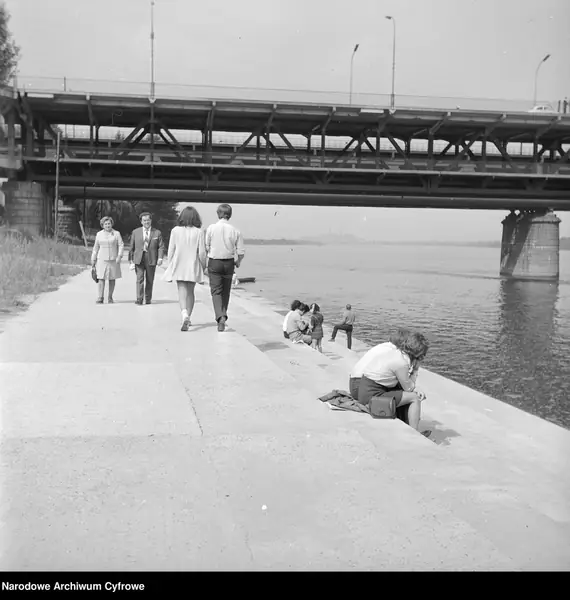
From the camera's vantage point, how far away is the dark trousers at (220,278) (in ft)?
32.8

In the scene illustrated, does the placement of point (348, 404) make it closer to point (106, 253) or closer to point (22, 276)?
point (106, 253)

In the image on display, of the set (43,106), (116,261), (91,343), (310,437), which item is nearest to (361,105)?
(43,106)

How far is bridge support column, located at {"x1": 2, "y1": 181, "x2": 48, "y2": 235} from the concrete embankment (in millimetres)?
44479

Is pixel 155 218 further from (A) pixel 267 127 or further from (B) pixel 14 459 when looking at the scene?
(B) pixel 14 459

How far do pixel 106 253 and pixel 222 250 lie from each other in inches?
190

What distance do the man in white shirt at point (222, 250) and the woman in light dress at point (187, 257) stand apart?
0.54 metres

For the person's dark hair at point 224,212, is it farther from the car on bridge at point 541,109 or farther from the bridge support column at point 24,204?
the car on bridge at point 541,109

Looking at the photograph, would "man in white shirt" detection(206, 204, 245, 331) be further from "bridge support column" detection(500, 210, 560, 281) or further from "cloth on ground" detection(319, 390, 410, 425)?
"bridge support column" detection(500, 210, 560, 281)

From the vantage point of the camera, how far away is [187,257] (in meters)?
10.6

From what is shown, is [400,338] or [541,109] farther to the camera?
[541,109]

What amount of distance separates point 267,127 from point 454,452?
47037 millimetres

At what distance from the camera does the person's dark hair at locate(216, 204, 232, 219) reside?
995 cm

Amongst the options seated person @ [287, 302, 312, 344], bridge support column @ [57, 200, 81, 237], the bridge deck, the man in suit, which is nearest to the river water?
seated person @ [287, 302, 312, 344]

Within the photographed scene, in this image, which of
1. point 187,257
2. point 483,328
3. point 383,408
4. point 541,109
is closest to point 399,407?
point 383,408
